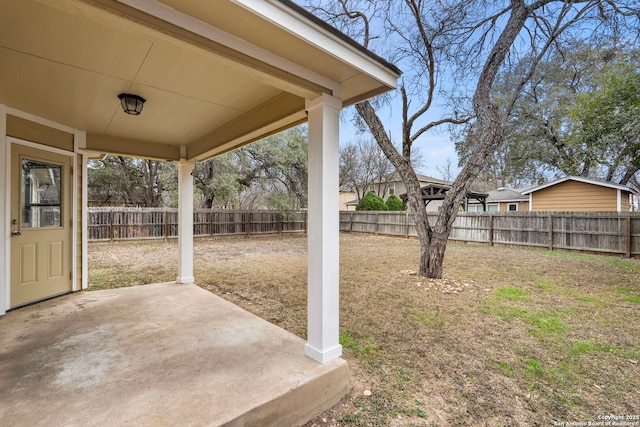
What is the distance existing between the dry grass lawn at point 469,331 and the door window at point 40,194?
61.7 inches

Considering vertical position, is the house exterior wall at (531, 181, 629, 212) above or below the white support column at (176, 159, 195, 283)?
above

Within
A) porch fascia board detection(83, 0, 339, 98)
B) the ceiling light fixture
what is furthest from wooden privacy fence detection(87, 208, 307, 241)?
porch fascia board detection(83, 0, 339, 98)

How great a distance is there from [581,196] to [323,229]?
14.5 metres

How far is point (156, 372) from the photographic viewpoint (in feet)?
6.75

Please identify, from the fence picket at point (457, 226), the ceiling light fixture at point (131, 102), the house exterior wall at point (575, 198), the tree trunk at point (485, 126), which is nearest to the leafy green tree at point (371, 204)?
the fence picket at point (457, 226)

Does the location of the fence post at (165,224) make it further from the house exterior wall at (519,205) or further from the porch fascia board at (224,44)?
the house exterior wall at (519,205)

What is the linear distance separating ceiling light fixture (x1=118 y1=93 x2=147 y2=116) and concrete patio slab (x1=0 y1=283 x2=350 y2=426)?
2155 millimetres

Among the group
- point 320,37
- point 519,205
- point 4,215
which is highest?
point 320,37

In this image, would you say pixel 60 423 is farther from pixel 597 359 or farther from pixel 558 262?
pixel 558 262

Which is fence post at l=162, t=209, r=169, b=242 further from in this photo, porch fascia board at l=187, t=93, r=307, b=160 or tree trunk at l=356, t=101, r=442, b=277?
tree trunk at l=356, t=101, r=442, b=277

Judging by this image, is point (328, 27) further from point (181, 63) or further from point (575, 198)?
point (575, 198)

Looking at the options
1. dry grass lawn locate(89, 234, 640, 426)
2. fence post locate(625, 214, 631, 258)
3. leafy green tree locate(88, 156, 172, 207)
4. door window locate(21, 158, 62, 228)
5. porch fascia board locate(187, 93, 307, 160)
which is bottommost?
dry grass lawn locate(89, 234, 640, 426)

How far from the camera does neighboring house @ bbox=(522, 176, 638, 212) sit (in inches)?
442

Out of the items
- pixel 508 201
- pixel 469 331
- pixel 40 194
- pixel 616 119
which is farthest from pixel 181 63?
pixel 508 201
